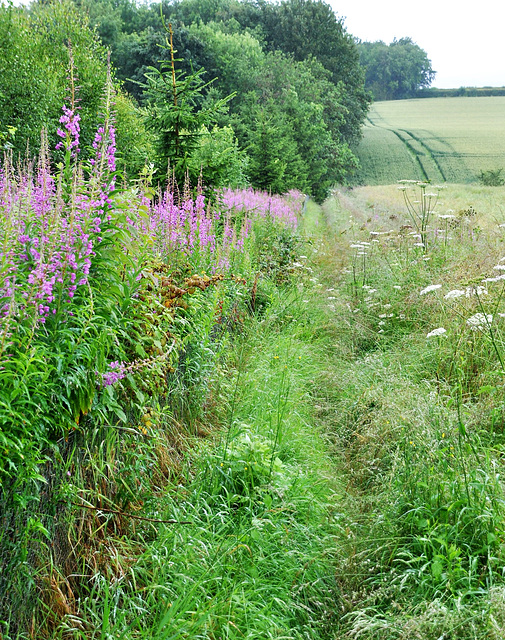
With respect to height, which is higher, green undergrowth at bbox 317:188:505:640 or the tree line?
the tree line

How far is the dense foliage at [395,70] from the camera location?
85562 mm

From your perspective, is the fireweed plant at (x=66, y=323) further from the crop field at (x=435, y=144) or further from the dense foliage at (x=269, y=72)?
the crop field at (x=435, y=144)

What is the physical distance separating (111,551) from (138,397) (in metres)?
0.85

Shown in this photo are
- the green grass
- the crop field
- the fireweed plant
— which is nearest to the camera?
the fireweed plant

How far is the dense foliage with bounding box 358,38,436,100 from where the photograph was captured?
8556cm

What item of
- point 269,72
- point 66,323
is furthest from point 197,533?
point 269,72

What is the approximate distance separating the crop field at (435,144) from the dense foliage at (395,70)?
1668cm

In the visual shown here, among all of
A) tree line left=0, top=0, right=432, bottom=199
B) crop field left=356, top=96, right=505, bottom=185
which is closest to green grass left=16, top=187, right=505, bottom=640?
tree line left=0, top=0, right=432, bottom=199

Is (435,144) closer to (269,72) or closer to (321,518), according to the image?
(269,72)

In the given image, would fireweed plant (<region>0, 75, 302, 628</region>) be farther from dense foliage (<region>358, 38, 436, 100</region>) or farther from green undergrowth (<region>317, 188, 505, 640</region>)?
dense foliage (<region>358, 38, 436, 100</region>)

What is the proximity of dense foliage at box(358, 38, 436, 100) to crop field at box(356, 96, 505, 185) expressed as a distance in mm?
16682

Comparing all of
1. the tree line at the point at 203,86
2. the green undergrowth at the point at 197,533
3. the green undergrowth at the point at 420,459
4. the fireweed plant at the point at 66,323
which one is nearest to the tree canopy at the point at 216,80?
the tree line at the point at 203,86

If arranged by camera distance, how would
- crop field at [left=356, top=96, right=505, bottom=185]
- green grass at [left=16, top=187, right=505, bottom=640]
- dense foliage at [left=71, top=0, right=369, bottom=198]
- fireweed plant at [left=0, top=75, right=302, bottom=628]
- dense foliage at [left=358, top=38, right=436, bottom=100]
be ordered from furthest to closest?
dense foliage at [left=358, top=38, right=436, bottom=100]
crop field at [left=356, top=96, right=505, bottom=185]
dense foliage at [left=71, top=0, right=369, bottom=198]
green grass at [left=16, top=187, right=505, bottom=640]
fireweed plant at [left=0, top=75, right=302, bottom=628]

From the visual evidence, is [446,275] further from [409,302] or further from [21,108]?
[21,108]
